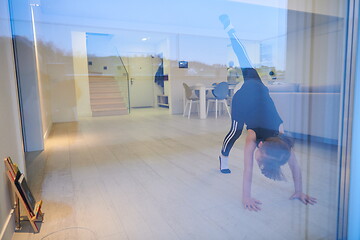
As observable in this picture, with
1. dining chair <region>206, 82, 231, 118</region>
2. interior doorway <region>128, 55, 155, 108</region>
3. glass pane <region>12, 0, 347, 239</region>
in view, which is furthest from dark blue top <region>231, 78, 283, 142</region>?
interior doorway <region>128, 55, 155, 108</region>

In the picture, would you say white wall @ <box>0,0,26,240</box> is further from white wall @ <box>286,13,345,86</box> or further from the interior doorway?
the interior doorway

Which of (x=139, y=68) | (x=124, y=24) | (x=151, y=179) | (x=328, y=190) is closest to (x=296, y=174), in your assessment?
(x=328, y=190)

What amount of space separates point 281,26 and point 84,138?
247cm

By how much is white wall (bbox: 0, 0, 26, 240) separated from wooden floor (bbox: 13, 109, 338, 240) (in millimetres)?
122

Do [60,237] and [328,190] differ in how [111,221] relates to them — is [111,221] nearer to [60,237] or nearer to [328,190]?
[60,237]

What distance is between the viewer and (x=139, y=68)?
238 inches

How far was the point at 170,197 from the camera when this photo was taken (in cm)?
132

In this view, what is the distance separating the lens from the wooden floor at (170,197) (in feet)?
3.16

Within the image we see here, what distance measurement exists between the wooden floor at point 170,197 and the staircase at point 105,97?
3.01 meters

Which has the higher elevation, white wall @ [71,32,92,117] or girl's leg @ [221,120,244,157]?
white wall @ [71,32,92,117]

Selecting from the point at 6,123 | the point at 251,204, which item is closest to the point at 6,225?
the point at 6,123

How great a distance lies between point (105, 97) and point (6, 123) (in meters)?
4.71

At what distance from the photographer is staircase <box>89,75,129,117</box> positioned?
17.1 feet

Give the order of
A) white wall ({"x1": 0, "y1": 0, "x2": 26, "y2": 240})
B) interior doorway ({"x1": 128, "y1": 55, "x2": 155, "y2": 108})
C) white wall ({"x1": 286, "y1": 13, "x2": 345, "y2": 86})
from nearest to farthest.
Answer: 1. white wall ({"x1": 286, "y1": 13, "x2": 345, "y2": 86})
2. white wall ({"x1": 0, "y1": 0, "x2": 26, "y2": 240})
3. interior doorway ({"x1": 128, "y1": 55, "x2": 155, "y2": 108})
